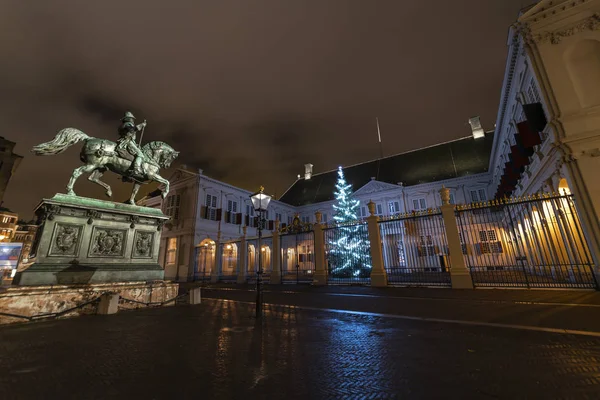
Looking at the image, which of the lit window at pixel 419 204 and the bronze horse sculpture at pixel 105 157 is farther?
the lit window at pixel 419 204

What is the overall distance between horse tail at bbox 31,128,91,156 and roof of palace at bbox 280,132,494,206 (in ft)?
114

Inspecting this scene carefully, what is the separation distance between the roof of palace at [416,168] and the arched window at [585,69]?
72.4 feet

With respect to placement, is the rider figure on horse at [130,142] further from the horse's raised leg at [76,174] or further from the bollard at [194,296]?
the bollard at [194,296]

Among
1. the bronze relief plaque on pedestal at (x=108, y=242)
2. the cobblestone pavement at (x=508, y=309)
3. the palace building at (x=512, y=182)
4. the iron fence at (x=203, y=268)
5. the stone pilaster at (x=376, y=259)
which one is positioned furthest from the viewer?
the iron fence at (x=203, y=268)

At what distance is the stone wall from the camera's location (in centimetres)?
515

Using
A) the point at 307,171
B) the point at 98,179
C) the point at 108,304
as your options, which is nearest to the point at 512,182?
the point at 108,304

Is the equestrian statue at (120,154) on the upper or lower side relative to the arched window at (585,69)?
lower

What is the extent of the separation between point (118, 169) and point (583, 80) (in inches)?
736

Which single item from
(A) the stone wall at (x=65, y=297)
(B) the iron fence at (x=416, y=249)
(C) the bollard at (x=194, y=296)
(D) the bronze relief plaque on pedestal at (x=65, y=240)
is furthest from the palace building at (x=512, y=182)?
(D) the bronze relief plaque on pedestal at (x=65, y=240)

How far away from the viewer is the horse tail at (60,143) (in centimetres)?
646

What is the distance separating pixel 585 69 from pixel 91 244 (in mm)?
19929

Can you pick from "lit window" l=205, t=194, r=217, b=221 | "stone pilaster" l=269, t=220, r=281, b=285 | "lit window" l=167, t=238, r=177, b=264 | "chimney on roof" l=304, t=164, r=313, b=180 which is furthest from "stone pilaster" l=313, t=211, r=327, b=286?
"chimney on roof" l=304, t=164, r=313, b=180

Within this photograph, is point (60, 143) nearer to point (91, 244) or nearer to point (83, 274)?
point (91, 244)

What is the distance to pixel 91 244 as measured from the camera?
6773 mm
